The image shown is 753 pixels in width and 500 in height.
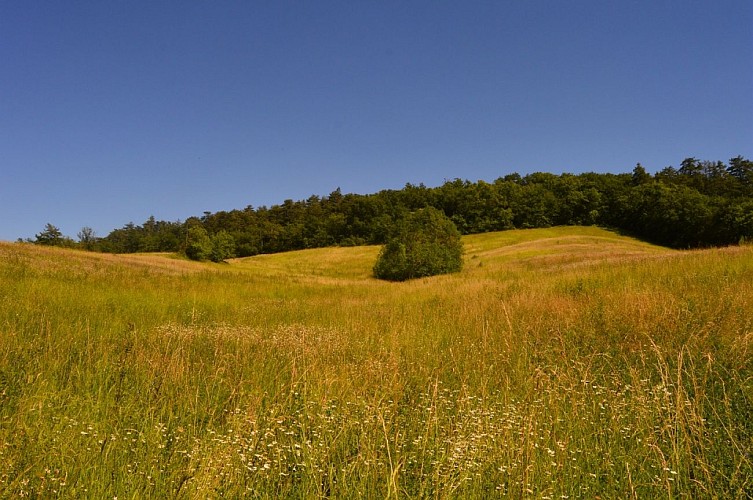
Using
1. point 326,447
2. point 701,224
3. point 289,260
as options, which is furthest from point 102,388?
point 701,224

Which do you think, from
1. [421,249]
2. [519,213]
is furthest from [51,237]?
[519,213]

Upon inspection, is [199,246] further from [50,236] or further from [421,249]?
[421,249]

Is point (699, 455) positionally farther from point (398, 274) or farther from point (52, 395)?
point (398, 274)

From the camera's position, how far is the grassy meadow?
7.95 ft

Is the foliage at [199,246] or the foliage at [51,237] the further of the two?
the foliage at [199,246]

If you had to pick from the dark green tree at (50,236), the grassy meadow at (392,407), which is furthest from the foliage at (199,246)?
the grassy meadow at (392,407)

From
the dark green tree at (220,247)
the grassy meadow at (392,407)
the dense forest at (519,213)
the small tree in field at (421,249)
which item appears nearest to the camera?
the grassy meadow at (392,407)

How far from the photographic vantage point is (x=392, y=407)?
11.6 feet

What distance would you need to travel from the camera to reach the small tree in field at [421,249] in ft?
124

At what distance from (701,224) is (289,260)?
204ft

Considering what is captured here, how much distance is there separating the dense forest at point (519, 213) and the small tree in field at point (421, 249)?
15.1 metres

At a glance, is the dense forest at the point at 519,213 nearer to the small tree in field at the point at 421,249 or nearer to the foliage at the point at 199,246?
the foliage at the point at 199,246

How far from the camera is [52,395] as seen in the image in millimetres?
3271

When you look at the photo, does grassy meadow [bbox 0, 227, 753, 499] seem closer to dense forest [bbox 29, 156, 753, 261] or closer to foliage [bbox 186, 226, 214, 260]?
dense forest [bbox 29, 156, 753, 261]
